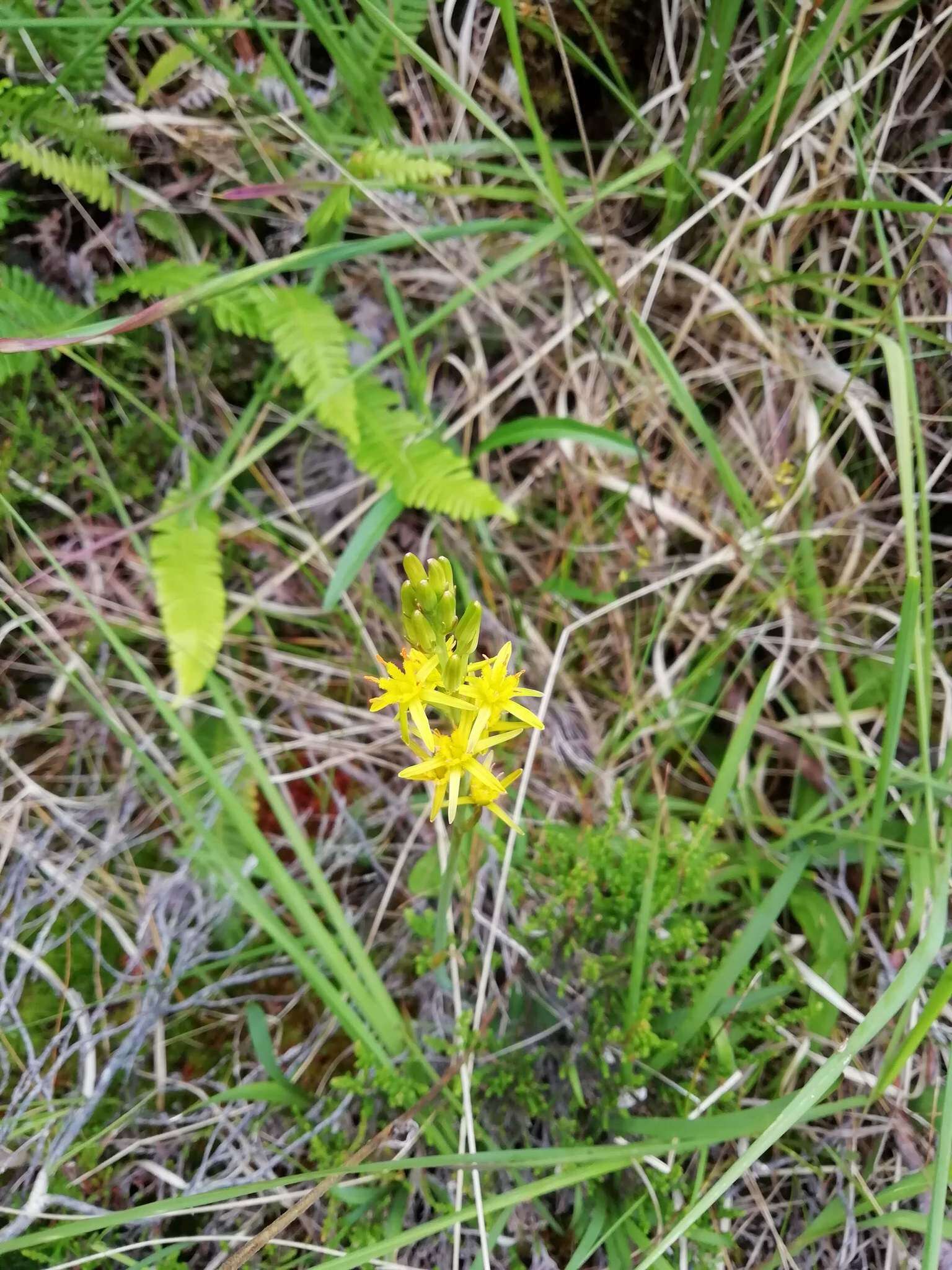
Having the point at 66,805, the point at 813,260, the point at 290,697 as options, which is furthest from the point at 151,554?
the point at 813,260

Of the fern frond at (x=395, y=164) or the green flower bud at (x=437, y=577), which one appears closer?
the green flower bud at (x=437, y=577)

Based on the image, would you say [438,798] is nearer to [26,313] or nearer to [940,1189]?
[940,1189]

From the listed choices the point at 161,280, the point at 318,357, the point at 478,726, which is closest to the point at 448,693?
the point at 478,726

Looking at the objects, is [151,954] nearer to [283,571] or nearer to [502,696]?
[283,571]

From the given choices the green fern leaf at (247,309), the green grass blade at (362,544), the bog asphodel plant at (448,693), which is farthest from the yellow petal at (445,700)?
the green fern leaf at (247,309)

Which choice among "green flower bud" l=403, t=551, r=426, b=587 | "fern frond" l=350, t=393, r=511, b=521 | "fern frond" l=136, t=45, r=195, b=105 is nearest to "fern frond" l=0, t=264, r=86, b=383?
"fern frond" l=136, t=45, r=195, b=105

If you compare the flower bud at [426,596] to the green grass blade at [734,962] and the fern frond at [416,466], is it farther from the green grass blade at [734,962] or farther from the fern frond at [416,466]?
the green grass blade at [734,962]
